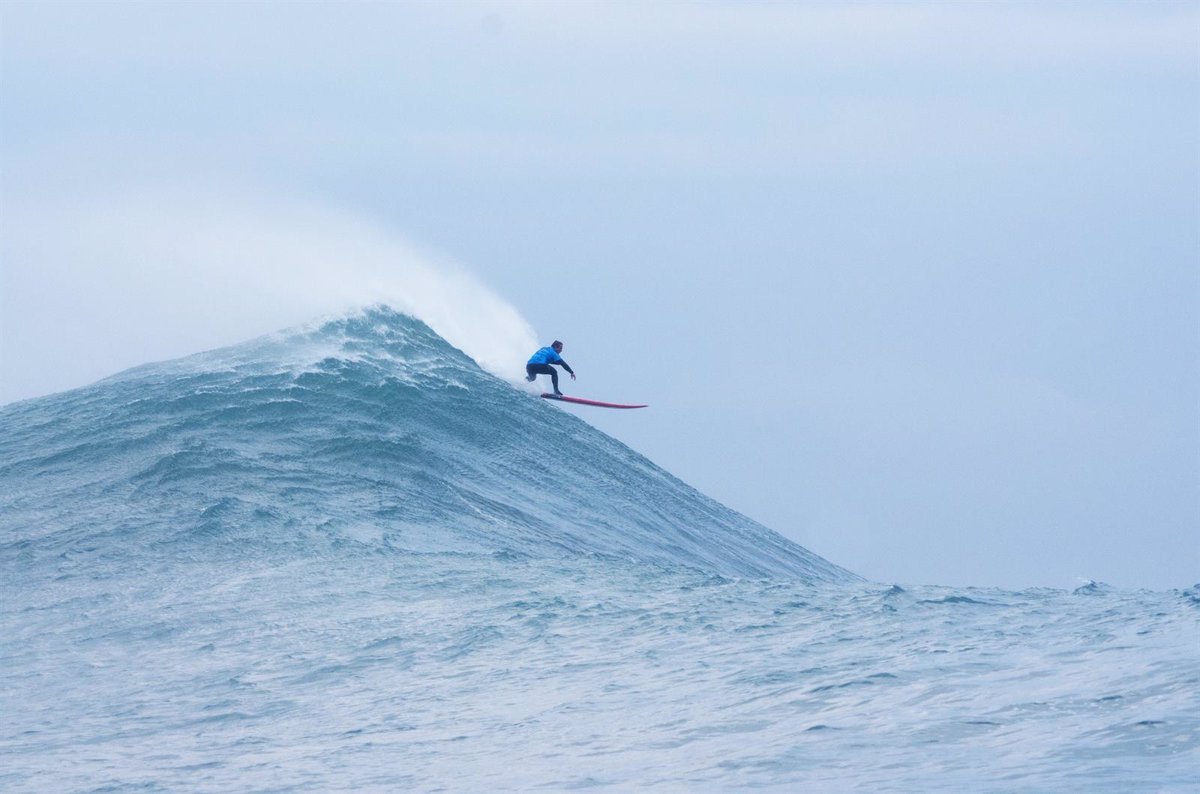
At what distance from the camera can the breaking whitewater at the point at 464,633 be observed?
7418mm

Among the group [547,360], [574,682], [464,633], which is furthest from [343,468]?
[574,682]

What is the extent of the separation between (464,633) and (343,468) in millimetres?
5752

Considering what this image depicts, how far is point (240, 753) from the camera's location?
8.19 metres

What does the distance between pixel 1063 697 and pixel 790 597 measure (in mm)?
4119

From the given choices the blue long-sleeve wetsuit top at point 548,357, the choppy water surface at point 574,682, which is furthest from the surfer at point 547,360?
the choppy water surface at point 574,682

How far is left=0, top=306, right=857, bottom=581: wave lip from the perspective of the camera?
1434 centimetres

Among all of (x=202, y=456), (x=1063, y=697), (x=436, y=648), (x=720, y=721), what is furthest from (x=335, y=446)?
(x=1063, y=697)

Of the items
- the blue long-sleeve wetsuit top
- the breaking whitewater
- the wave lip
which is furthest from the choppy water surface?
the blue long-sleeve wetsuit top

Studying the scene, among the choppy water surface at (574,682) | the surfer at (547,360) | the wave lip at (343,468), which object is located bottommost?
the choppy water surface at (574,682)

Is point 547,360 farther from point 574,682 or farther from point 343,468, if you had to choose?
point 574,682

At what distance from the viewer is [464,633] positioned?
10.5 m

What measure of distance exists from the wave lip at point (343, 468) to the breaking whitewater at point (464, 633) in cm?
6

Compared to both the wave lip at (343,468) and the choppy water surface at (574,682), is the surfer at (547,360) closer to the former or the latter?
the wave lip at (343,468)

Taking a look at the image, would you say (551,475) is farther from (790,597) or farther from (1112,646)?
(1112,646)
